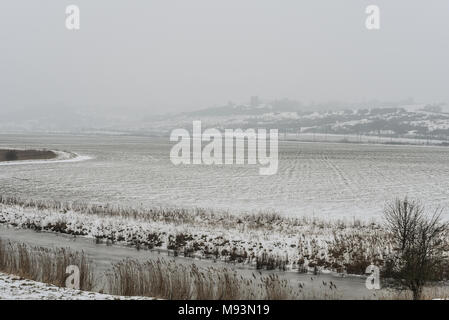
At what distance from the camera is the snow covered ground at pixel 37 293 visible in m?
11.8

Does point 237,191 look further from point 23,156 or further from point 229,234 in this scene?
point 23,156

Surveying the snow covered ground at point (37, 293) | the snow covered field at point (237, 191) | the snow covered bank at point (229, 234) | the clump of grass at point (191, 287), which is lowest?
the snow covered field at point (237, 191)

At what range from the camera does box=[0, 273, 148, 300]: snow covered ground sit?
11797mm

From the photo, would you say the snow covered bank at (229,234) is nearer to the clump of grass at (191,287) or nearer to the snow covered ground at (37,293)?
the clump of grass at (191,287)

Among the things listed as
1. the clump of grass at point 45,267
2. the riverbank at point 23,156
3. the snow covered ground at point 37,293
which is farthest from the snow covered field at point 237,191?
the riverbank at point 23,156

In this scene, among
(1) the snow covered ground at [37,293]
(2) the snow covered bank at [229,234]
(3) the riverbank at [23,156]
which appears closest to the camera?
(1) the snow covered ground at [37,293]

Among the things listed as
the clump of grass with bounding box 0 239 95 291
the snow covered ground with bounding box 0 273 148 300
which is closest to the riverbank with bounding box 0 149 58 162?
the clump of grass with bounding box 0 239 95 291

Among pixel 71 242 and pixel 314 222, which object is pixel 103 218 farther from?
pixel 314 222

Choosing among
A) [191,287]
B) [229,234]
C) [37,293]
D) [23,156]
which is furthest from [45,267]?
[23,156]

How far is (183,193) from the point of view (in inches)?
1748

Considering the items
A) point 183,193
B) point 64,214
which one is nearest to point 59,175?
point 183,193

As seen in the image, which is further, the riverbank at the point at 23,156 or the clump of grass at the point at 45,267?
the riverbank at the point at 23,156
